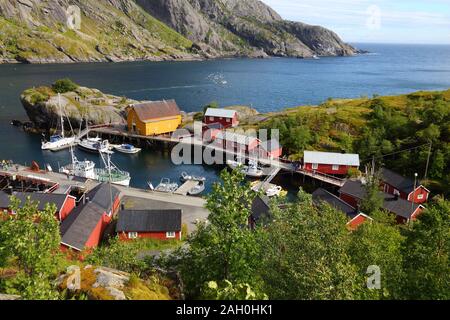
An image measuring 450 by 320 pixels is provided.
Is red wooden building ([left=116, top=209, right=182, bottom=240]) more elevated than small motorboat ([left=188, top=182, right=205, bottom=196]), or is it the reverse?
red wooden building ([left=116, top=209, right=182, bottom=240])

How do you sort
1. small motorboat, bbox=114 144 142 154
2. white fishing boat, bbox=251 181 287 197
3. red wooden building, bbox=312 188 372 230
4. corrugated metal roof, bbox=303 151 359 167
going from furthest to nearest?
1. small motorboat, bbox=114 144 142 154
2. corrugated metal roof, bbox=303 151 359 167
3. white fishing boat, bbox=251 181 287 197
4. red wooden building, bbox=312 188 372 230

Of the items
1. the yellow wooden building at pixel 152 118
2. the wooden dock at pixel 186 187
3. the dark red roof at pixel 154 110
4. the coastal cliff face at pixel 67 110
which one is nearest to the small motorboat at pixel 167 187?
the wooden dock at pixel 186 187

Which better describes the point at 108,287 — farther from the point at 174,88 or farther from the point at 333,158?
the point at 174,88

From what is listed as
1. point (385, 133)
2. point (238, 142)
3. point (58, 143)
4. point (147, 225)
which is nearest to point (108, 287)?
point (147, 225)

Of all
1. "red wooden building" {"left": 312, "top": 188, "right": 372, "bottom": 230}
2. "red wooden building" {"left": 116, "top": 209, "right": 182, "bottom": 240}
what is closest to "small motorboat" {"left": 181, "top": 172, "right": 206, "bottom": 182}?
"red wooden building" {"left": 312, "top": 188, "right": 372, "bottom": 230}

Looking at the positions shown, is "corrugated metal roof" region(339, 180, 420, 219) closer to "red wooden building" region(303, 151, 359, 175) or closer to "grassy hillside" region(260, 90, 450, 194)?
"grassy hillside" region(260, 90, 450, 194)

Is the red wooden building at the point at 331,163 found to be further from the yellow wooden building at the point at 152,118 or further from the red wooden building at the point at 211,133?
the yellow wooden building at the point at 152,118

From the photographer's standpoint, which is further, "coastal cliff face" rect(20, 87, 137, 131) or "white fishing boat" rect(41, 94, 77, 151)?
"coastal cliff face" rect(20, 87, 137, 131)
